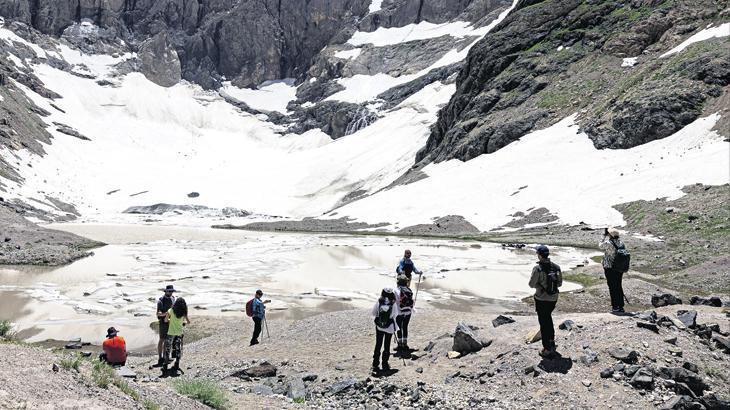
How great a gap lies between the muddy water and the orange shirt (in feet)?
19.4

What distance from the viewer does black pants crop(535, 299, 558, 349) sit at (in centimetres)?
1252

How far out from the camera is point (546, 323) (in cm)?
1256

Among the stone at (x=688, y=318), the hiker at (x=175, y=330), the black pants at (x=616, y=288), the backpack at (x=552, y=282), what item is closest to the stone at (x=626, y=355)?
the backpack at (x=552, y=282)

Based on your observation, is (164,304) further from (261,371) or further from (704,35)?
(704,35)

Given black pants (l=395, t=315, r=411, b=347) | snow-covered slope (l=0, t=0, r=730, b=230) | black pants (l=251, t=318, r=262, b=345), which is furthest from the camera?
snow-covered slope (l=0, t=0, r=730, b=230)

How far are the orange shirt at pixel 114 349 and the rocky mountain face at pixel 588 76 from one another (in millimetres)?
82815

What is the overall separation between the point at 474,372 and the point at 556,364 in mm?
1961

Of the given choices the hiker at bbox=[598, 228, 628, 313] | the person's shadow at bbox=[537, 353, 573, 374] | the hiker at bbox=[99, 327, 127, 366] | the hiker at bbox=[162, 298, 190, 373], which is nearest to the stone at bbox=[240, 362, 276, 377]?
the hiker at bbox=[162, 298, 190, 373]

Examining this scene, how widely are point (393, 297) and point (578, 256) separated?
35.1 meters

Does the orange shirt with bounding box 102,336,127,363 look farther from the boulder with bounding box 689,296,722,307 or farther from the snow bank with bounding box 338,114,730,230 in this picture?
the snow bank with bounding box 338,114,730,230

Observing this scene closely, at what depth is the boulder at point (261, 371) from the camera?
47.8 feet

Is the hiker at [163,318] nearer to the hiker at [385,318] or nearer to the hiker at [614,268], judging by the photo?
the hiker at [385,318]

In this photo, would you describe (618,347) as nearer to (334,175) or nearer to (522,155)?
(522,155)

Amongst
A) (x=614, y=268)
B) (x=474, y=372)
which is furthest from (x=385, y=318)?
(x=614, y=268)
